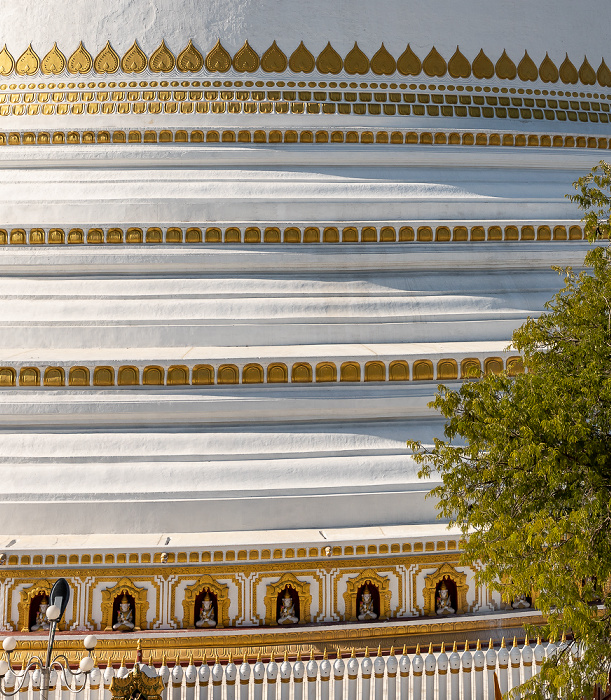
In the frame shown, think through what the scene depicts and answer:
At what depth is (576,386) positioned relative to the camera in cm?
502

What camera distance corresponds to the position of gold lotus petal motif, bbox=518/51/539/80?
32.9 feet

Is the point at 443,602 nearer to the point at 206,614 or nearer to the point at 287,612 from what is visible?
the point at 287,612

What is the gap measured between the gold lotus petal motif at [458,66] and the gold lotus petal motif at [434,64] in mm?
89

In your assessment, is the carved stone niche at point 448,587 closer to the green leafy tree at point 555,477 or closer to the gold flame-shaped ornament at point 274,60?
the green leafy tree at point 555,477

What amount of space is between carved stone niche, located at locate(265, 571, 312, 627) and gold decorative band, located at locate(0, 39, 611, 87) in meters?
5.82

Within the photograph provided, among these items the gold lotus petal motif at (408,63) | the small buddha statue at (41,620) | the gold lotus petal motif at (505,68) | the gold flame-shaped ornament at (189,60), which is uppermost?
the gold lotus petal motif at (505,68)

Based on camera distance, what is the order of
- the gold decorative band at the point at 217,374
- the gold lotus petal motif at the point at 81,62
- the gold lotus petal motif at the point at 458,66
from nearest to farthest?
the gold decorative band at the point at 217,374 → the gold lotus petal motif at the point at 81,62 → the gold lotus petal motif at the point at 458,66

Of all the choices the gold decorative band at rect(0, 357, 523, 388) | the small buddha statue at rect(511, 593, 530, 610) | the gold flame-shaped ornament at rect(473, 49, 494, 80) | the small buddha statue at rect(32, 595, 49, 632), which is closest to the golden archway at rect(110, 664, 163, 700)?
the small buddha statue at rect(32, 595, 49, 632)

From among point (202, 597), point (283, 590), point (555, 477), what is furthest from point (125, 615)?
point (555, 477)

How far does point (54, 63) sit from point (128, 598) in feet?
20.7

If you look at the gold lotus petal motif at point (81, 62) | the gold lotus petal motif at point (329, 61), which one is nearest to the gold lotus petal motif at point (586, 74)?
the gold lotus petal motif at point (329, 61)

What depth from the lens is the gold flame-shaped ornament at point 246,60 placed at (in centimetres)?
939

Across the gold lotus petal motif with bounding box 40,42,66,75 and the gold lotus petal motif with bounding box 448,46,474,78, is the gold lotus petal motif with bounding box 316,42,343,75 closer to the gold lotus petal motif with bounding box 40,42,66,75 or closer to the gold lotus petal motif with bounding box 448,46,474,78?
the gold lotus petal motif with bounding box 448,46,474,78

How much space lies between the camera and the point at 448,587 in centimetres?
718
